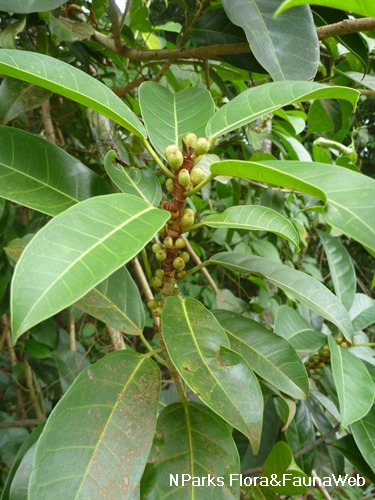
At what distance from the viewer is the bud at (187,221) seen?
594 mm

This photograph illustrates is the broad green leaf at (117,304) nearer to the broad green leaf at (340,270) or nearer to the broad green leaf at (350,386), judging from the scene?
the broad green leaf at (350,386)

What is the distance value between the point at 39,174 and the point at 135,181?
125 millimetres

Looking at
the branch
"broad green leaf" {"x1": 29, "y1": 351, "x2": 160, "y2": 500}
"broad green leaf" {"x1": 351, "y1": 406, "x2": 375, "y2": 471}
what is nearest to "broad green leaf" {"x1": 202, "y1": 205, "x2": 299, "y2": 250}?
"broad green leaf" {"x1": 29, "y1": 351, "x2": 160, "y2": 500}

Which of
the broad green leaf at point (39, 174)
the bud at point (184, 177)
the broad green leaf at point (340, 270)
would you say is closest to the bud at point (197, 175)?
the bud at point (184, 177)

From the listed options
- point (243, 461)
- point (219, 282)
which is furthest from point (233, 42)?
point (219, 282)

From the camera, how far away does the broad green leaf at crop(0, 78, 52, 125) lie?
750 mm

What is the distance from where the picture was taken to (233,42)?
76 cm

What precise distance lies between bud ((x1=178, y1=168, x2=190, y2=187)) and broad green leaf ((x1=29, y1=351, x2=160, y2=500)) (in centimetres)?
25

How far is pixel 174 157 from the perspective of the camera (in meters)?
0.56

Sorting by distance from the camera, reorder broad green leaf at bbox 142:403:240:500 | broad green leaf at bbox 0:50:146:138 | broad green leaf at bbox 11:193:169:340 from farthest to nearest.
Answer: broad green leaf at bbox 142:403:240:500, broad green leaf at bbox 0:50:146:138, broad green leaf at bbox 11:193:169:340

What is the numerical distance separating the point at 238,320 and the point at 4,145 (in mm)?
420

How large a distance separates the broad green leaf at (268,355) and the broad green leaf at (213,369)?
0.11 meters

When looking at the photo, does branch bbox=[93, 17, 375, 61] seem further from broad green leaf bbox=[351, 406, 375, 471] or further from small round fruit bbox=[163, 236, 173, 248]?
broad green leaf bbox=[351, 406, 375, 471]

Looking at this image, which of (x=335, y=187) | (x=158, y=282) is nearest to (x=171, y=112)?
(x=158, y=282)
